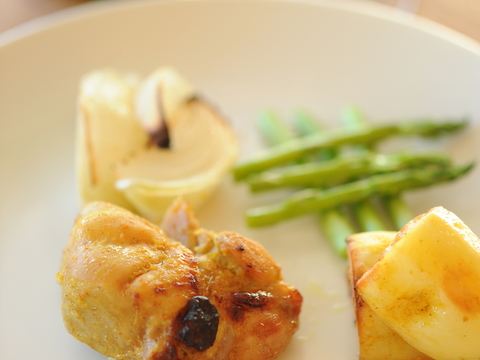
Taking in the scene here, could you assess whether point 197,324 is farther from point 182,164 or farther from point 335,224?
point 182,164

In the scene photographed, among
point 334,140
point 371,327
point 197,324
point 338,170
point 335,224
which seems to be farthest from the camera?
point 334,140

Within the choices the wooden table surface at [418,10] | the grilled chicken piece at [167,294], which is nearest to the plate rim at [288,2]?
the wooden table surface at [418,10]

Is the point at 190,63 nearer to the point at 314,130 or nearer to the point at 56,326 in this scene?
the point at 314,130

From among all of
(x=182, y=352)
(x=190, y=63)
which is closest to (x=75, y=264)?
(x=182, y=352)

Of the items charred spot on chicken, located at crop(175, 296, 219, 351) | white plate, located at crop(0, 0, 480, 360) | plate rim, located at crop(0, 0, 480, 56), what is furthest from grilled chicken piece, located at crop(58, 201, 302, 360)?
plate rim, located at crop(0, 0, 480, 56)

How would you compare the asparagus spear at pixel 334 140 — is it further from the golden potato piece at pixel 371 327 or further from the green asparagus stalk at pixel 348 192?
the golden potato piece at pixel 371 327

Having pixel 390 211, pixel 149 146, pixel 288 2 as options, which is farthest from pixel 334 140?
pixel 288 2
